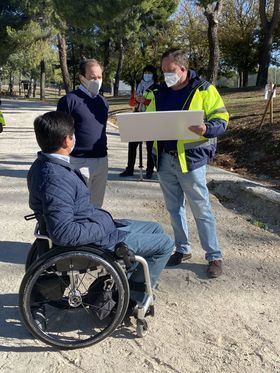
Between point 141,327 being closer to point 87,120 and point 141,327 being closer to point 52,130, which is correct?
point 52,130

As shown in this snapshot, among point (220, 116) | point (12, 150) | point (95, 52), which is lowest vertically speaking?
point (12, 150)

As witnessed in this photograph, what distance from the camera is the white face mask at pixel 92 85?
14.3 ft

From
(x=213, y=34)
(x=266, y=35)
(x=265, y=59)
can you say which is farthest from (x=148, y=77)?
(x=266, y=35)

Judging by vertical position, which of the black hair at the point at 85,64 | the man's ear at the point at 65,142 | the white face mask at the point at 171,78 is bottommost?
the man's ear at the point at 65,142

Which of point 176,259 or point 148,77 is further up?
point 148,77

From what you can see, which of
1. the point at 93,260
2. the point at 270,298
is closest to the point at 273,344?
the point at 270,298

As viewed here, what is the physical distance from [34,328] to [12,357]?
0.22m

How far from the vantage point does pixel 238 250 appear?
483 centimetres

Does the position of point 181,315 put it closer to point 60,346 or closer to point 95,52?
point 60,346

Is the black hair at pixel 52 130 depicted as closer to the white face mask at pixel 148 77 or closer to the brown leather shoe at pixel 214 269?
the brown leather shoe at pixel 214 269

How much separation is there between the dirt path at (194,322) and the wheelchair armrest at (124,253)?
0.59 metres

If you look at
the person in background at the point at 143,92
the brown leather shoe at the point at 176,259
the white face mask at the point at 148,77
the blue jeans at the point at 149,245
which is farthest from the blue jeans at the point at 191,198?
the white face mask at the point at 148,77

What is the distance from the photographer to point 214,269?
416 cm

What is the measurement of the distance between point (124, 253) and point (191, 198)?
129 cm
